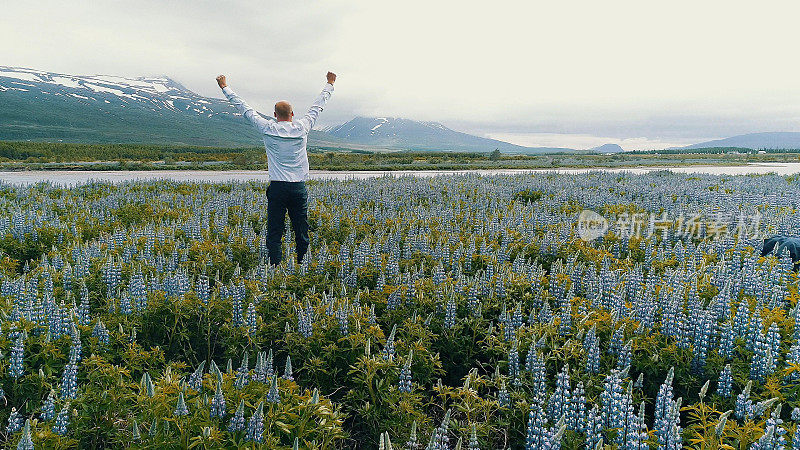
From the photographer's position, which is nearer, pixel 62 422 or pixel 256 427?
pixel 256 427

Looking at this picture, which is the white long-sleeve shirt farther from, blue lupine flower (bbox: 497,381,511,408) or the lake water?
the lake water

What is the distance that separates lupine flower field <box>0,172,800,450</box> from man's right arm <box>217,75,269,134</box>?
6.74 feet

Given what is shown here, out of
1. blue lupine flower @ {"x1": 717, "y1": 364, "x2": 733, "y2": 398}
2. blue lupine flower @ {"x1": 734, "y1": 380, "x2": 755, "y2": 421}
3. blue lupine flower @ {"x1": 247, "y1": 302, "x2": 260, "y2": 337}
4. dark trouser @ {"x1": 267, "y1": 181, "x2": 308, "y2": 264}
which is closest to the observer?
blue lupine flower @ {"x1": 734, "y1": 380, "x2": 755, "y2": 421}

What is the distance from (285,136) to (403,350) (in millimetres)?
4345

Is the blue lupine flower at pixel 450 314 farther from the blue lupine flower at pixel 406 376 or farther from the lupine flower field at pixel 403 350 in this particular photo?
the blue lupine flower at pixel 406 376

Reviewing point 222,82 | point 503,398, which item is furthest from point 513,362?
point 222,82

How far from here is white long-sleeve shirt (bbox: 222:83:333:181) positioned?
23.2ft

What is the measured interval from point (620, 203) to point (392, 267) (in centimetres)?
842

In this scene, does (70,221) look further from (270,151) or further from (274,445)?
(274,445)

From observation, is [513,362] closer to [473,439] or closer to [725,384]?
[473,439]

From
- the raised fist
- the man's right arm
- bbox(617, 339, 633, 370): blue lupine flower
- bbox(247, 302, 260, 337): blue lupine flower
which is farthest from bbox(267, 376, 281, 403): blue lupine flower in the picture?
the raised fist

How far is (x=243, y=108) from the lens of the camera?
277 inches

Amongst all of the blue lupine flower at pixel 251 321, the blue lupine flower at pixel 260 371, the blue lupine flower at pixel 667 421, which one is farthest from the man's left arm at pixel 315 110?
the blue lupine flower at pixel 667 421

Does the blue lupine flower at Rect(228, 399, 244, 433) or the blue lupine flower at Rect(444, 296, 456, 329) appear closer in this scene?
the blue lupine flower at Rect(228, 399, 244, 433)
